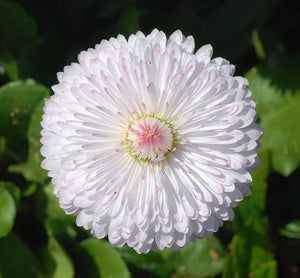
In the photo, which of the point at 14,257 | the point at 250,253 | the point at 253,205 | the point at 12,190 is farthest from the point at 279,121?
the point at 14,257

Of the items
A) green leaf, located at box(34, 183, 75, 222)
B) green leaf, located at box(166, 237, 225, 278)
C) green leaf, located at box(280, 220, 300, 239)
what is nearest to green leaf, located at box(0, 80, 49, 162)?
green leaf, located at box(34, 183, 75, 222)

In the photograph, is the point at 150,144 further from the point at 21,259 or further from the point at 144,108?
the point at 21,259

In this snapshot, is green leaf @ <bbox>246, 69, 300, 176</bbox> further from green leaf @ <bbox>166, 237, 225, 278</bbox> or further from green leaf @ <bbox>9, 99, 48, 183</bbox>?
green leaf @ <bbox>9, 99, 48, 183</bbox>

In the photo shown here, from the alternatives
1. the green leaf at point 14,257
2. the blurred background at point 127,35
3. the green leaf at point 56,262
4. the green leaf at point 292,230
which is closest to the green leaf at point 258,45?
the blurred background at point 127,35

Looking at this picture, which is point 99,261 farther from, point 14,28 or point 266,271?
point 14,28

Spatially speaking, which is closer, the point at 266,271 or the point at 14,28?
the point at 266,271

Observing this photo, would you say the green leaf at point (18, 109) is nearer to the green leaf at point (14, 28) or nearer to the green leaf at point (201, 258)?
the green leaf at point (14, 28)
